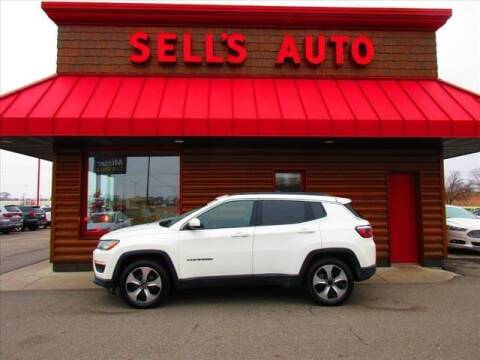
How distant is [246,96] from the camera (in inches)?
376

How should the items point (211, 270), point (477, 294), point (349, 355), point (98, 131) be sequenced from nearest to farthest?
1. point (349, 355)
2. point (211, 270)
3. point (477, 294)
4. point (98, 131)

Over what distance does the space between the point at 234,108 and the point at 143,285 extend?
421 cm

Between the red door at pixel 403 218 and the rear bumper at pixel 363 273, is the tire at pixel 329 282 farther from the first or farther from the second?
the red door at pixel 403 218

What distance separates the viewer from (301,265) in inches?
264

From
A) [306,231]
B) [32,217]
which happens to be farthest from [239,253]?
[32,217]

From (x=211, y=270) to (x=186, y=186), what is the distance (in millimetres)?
3901

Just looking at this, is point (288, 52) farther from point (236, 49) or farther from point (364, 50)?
point (364, 50)

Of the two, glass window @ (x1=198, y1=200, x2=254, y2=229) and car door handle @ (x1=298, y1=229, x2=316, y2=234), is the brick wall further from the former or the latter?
car door handle @ (x1=298, y1=229, x2=316, y2=234)

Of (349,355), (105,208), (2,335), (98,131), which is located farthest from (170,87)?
(349,355)

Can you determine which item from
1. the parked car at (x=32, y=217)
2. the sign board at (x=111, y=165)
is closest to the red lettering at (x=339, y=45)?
the sign board at (x=111, y=165)

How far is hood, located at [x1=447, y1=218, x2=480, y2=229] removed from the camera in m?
12.7

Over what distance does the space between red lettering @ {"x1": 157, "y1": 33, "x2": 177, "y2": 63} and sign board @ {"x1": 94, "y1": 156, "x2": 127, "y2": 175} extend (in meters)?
2.64

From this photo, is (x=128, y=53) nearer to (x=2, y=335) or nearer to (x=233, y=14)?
(x=233, y=14)

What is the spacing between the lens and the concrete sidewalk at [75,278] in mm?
8484
